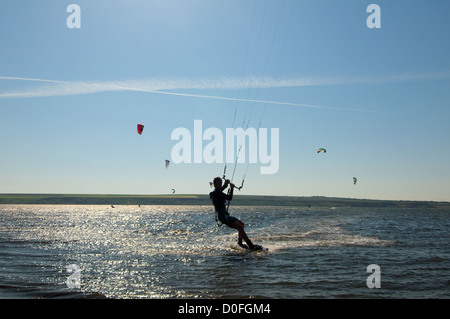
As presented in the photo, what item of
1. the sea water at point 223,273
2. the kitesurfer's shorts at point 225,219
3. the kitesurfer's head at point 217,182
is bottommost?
the sea water at point 223,273

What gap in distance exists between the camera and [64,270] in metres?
10.9

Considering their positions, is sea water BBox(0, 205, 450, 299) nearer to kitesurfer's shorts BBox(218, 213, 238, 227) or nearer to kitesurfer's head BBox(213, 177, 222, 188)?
kitesurfer's shorts BBox(218, 213, 238, 227)

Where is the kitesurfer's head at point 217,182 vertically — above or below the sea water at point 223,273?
above

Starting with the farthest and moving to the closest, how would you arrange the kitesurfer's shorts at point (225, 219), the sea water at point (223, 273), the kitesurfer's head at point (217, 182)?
the kitesurfer's shorts at point (225, 219) → the kitesurfer's head at point (217, 182) → the sea water at point (223, 273)

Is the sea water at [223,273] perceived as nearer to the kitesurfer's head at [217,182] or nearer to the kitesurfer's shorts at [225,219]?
the kitesurfer's shorts at [225,219]

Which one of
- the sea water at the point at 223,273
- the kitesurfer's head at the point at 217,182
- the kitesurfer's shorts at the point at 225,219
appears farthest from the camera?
the kitesurfer's shorts at the point at 225,219

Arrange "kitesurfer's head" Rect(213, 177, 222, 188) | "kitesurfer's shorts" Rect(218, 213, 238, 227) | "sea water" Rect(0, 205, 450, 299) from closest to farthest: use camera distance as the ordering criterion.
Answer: "sea water" Rect(0, 205, 450, 299) → "kitesurfer's head" Rect(213, 177, 222, 188) → "kitesurfer's shorts" Rect(218, 213, 238, 227)

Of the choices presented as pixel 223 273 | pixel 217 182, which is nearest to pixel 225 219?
pixel 217 182

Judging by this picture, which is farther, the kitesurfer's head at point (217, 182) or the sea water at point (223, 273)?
the kitesurfer's head at point (217, 182)

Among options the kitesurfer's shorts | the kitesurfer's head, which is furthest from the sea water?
the kitesurfer's head

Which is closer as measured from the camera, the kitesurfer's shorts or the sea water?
the sea water

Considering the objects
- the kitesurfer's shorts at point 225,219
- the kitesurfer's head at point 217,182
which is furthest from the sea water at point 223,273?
the kitesurfer's head at point 217,182

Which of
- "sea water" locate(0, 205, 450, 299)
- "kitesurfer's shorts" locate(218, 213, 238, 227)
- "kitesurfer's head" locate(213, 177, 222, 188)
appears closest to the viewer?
"sea water" locate(0, 205, 450, 299)

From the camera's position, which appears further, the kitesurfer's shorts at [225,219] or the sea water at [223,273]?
the kitesurfer's shorts at [225,219]
